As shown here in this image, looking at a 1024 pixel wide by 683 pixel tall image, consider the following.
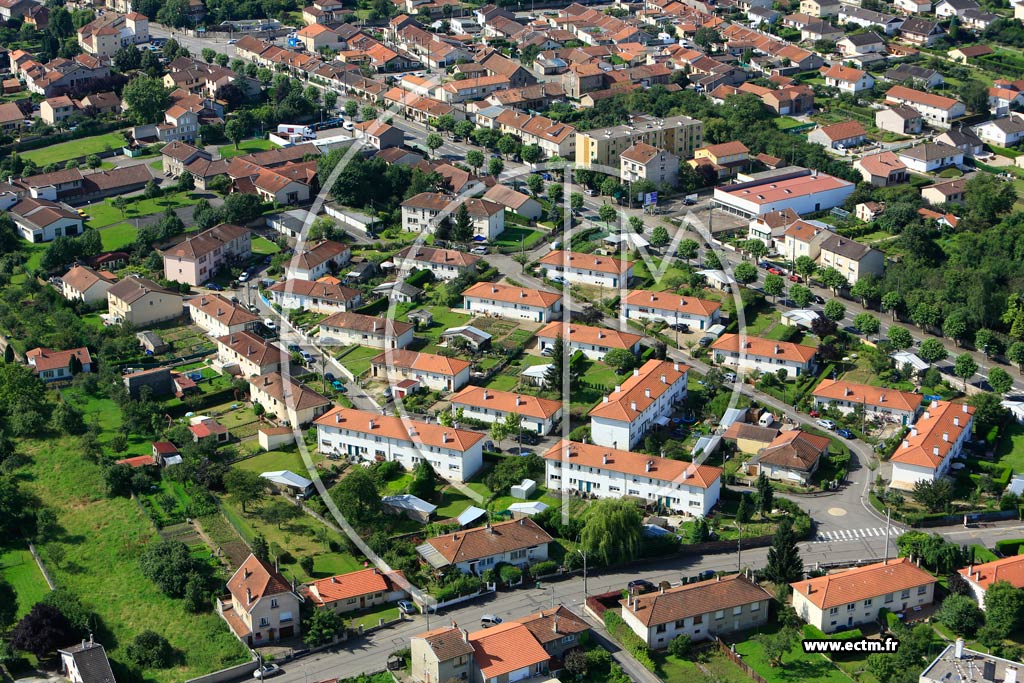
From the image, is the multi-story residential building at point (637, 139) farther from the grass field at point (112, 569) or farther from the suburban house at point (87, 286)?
the grass field at point (112, 569)

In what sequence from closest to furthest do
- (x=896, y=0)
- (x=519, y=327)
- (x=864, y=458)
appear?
(x=864, y=458)
(x=519, y=327)
(x=896, y=0)

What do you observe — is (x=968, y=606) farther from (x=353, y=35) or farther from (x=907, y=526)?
(x=353, y=35)

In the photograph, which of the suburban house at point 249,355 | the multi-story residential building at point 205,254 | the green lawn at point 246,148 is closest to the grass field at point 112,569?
the suburban house at point 249,355

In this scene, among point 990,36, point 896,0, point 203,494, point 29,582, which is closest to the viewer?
point 29,582

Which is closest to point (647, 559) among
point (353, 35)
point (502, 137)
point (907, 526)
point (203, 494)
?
point (907, 526)

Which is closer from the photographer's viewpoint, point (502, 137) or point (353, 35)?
point (502, 137)

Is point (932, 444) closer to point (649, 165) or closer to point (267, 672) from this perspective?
point (267, 672)

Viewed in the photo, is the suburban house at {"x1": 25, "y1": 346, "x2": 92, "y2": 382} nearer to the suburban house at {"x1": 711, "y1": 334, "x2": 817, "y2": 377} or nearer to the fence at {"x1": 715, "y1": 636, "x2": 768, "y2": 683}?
the suburban house at {"x1": 711, "y1": 334, "x2": 817, "y2": 377}
